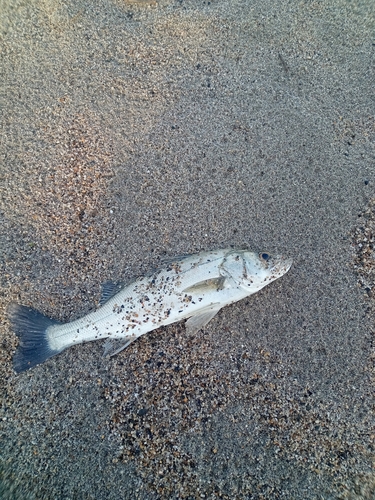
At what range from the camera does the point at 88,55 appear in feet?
13.1

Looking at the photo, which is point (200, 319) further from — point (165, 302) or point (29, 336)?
point (29, 336)

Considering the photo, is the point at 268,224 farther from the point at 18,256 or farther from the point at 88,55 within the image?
the point at 88,55

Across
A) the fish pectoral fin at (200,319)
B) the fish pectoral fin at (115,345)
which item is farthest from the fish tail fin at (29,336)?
the fish pectoral fin at (200,319)

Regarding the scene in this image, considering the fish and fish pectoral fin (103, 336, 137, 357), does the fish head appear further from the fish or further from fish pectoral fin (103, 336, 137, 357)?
fish pectoral fin (103, 336, 137, 357)

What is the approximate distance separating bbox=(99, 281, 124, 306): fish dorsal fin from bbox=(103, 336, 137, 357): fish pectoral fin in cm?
34

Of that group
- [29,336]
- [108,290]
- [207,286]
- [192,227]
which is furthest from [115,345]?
[192,227]

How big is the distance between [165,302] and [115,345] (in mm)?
565

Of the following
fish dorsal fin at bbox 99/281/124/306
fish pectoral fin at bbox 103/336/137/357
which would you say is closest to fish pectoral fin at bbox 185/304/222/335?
fish pectoral fin at bbox 103/336/137/357

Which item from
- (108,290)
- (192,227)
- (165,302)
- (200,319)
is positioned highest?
(192,227)

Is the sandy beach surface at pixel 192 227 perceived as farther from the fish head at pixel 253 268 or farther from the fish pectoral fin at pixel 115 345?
the fish head at pixel 253 268

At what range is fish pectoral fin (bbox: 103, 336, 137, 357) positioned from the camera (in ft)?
9.78

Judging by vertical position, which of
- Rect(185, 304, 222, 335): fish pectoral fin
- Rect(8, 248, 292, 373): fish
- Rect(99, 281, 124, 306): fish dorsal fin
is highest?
Rect(99, 281, 124, 306): fish dorsal fin

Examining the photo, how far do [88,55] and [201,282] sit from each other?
2920mm

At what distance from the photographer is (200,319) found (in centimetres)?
304
